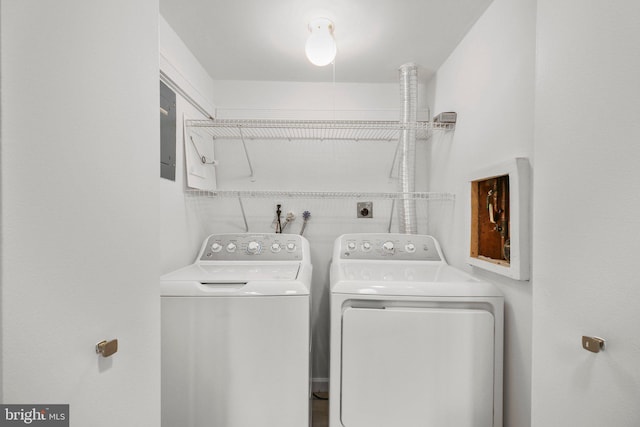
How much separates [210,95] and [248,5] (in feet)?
2.95

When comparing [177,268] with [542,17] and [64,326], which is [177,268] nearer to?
[64,326]

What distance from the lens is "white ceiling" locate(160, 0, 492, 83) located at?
1.38 meters

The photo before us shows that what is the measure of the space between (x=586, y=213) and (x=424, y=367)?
86 cm

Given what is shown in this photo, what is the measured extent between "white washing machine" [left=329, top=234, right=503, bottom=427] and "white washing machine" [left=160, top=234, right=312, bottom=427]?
18 cm

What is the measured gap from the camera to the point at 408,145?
6.38 feet

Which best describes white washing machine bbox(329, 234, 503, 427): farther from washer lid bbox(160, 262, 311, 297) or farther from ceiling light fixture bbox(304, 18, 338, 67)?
ceiling light fixture bbox(304, 18, 338, 67)

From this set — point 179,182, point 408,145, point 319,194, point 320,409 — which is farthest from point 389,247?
point 179,182

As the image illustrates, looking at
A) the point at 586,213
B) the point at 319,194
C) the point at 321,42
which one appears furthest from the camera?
the point at 319,194

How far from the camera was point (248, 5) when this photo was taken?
1.38 m

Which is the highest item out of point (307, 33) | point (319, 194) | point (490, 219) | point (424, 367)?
point (307, 33)

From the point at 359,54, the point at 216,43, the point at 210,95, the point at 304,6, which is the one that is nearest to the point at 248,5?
the point at 304,6

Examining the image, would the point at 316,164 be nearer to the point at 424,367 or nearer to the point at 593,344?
the point at 424,367

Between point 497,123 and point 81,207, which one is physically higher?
point 497,123

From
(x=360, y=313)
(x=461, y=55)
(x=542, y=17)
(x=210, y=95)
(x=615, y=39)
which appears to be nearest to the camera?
(x=615, y=39)
